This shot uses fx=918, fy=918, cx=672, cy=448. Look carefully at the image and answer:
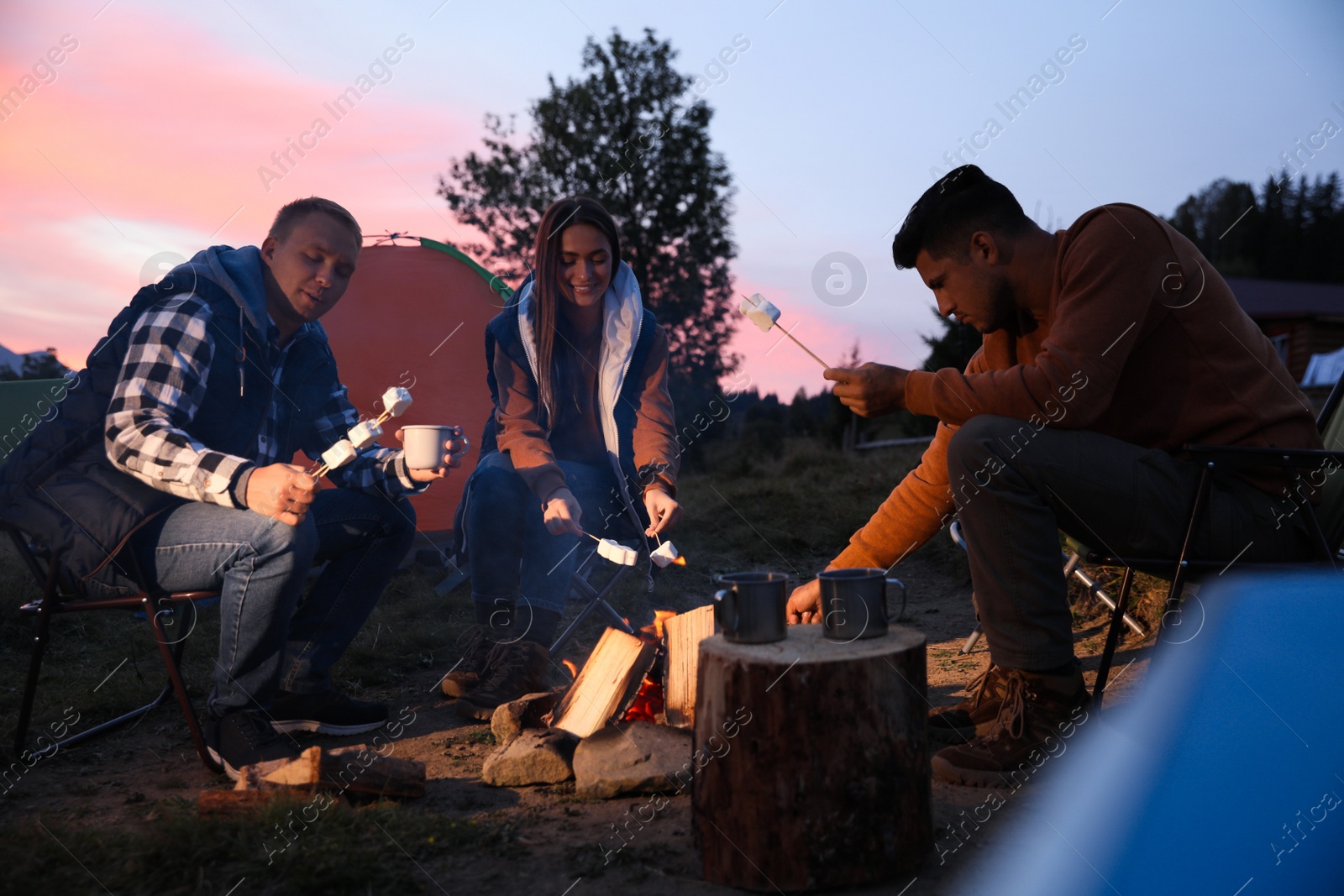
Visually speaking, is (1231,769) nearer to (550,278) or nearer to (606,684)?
(606,684)

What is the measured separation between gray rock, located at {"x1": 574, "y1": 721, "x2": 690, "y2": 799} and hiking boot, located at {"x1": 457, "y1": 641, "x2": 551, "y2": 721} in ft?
2.20

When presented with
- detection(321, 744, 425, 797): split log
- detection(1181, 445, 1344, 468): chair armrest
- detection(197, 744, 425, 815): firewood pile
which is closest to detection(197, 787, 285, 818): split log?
detection(197, 744, 425, 815): firewood pile

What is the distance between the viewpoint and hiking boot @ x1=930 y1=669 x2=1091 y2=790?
2.22 meters

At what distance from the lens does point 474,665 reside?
10.8 ft

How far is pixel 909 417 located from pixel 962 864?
46.3ft

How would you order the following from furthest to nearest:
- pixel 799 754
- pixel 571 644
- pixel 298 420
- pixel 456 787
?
pixel 571 644 → pixel 298 420 → pixel 456 787 → pixel 799 754

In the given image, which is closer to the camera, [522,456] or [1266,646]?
[1266,646]

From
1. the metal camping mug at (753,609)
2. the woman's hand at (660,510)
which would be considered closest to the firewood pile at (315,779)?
the metal camping mug at (753,609)

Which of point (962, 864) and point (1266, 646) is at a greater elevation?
point (1266, 646)

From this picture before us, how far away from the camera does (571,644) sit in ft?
13.3

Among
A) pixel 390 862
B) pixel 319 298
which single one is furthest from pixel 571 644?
pixel 390 862

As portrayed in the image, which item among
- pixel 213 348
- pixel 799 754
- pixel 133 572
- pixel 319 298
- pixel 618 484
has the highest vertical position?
pixel 319 298

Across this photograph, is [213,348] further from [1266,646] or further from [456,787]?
[1266,646]

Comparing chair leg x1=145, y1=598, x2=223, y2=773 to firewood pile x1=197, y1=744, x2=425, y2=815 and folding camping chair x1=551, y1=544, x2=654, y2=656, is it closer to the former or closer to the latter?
firewood pile x1=197, y1=744, x2=425, y2=815
